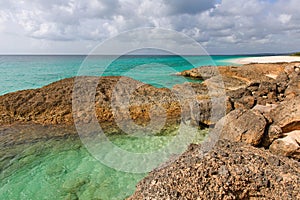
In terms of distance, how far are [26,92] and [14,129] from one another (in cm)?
309


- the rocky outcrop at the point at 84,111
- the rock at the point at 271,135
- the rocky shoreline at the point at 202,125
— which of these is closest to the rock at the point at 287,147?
the rocky shoreline at the point at 202,125

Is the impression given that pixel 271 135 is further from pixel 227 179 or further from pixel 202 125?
→ pixel 202 125

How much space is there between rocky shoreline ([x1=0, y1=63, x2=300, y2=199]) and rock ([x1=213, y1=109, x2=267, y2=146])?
24mm

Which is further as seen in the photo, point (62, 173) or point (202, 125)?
point (202, 125)

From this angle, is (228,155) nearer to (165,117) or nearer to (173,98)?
(165,117)

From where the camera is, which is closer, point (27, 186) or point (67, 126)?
point (27, 186)

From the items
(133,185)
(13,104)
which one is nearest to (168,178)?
(133,185)

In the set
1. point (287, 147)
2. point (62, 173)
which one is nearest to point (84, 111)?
point (62, 173)

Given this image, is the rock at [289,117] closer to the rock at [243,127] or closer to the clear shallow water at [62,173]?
the rock at [243,127]

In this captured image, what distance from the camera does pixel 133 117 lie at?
942 cm

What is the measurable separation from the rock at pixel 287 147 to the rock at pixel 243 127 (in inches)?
16.2

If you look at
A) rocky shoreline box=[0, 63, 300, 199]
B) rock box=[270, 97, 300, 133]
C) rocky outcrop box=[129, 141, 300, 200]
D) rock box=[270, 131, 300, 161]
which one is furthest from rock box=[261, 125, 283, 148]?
rocky outcrop box=[129, 141, 300, 200]

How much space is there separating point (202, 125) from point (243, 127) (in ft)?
10.4

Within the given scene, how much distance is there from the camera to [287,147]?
4.71 metres
